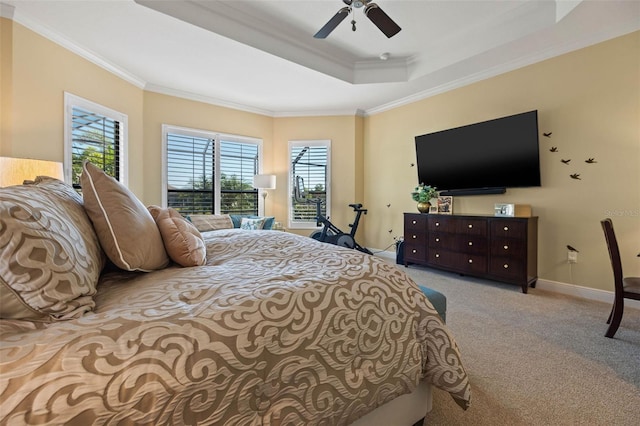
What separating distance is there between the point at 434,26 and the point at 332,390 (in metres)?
3.72

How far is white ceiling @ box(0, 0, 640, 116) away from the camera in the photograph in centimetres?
267

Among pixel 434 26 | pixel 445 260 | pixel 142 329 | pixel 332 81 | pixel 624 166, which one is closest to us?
pixel 142 329

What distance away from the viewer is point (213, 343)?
2.31ft

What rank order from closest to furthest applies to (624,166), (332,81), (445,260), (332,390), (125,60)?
(332,390), (624,166), (125,60), (445,260), (332,81)

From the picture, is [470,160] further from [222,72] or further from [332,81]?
[222,72]

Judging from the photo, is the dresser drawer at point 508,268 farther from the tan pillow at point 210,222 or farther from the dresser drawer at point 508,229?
the tan pillow at point 210,222

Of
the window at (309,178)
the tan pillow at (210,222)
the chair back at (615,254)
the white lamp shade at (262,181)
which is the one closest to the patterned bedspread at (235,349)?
the chair back at (615,254)

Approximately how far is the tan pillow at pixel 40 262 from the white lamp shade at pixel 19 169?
183 cm

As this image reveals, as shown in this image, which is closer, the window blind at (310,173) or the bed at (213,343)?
the bed at (213,343)

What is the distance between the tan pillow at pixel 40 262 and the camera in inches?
25.1

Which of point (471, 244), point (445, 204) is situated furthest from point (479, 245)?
point (445, 204)

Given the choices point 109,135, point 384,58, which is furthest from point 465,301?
point 109,135

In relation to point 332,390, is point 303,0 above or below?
above

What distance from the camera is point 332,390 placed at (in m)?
0.89
